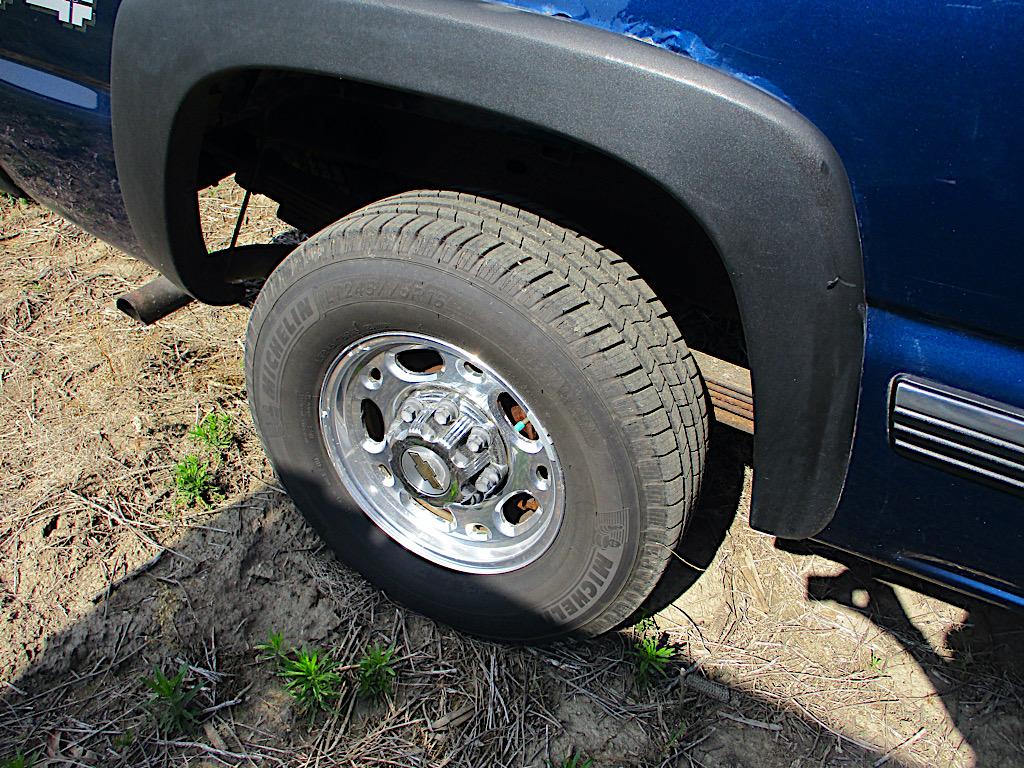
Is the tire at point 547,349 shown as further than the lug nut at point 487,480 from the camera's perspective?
No

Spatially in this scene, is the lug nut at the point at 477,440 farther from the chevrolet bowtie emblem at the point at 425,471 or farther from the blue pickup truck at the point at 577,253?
the chevrolet bowtie emblem at the point at 425,471

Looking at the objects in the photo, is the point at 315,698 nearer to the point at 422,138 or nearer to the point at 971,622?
the point at 422,138

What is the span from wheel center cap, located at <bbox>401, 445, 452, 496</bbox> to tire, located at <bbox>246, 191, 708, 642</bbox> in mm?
106

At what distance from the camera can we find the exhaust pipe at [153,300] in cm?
253

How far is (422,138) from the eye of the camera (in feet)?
7.45

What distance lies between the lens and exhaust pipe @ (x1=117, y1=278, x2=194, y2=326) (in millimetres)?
2533

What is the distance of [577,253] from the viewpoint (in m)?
1.82

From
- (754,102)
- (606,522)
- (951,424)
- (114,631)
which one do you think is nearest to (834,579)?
(606,522)

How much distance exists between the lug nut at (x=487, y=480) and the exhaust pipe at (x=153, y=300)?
1.05 meters

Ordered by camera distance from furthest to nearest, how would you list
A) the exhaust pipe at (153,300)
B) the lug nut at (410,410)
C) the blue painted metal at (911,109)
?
the exhaust pipe at (153,300) < the lug nut at (410,410) < the blue painted metal at (911,109)

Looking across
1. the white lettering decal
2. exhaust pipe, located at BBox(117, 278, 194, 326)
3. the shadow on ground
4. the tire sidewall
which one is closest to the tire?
the tire sidewall

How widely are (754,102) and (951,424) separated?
64 cm

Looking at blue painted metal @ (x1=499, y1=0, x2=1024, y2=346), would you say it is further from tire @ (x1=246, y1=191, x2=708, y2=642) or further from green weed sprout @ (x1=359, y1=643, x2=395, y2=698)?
green weed sprout @ (x1=359, y1=643, x2=395, y2=698)

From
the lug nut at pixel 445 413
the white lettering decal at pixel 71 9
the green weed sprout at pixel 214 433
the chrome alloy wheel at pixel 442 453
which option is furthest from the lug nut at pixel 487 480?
the white lettering decal at pixel 71 9
